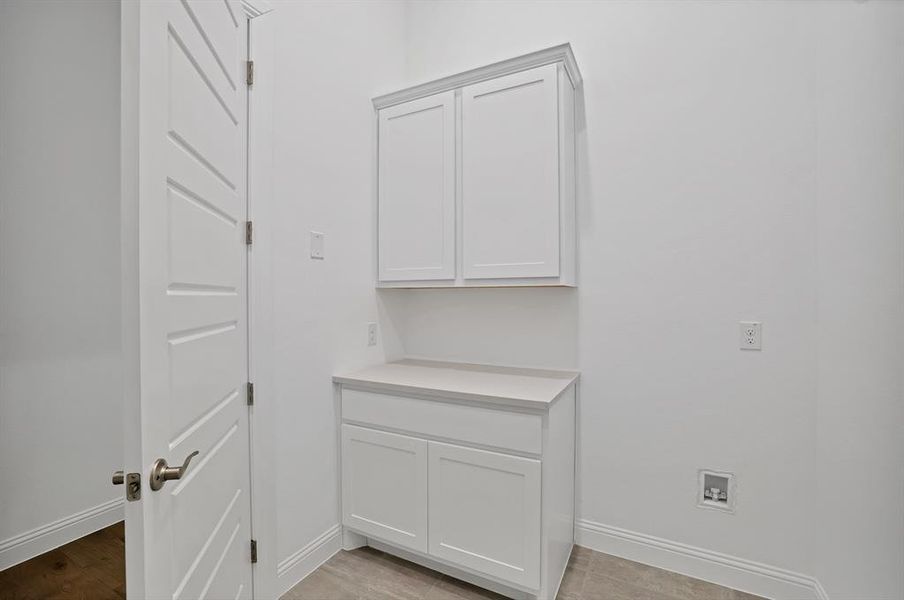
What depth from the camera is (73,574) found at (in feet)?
6.28

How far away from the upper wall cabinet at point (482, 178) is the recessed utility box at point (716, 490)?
1030 mm

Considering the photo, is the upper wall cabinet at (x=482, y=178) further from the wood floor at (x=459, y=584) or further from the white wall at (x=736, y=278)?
the wood floor at (x=459, y=584)

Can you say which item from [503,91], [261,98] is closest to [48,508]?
[261,98]

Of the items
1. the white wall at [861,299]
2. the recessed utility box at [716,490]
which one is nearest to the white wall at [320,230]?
the recessed utility box at [716,490]

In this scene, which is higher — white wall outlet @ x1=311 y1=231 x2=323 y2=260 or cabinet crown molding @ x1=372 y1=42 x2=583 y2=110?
cabinet crown molding @ x1=372 y1=42 x2=583 y2=110

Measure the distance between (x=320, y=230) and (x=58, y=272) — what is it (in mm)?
1362

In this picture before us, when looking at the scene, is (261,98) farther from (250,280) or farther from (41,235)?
(41,235)

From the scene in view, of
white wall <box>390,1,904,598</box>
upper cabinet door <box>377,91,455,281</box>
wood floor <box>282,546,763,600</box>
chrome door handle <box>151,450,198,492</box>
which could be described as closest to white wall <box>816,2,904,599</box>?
white wall <box>390,1,904,598</box>

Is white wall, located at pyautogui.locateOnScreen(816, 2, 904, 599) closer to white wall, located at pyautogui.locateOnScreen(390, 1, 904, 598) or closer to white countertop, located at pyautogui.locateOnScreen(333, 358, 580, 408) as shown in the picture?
white wall, located at pyautogui.locateOnScreen(390, 1, 904, 598)

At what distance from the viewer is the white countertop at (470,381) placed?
1.72 m

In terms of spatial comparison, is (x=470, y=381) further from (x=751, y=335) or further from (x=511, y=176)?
(x=751, y=335)

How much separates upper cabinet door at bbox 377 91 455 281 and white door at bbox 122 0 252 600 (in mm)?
940

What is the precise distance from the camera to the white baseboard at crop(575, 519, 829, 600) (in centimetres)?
174

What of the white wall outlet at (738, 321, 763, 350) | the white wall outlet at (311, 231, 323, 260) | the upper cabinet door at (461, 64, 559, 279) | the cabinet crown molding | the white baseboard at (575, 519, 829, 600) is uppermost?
the cabinet crown molding
